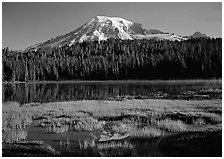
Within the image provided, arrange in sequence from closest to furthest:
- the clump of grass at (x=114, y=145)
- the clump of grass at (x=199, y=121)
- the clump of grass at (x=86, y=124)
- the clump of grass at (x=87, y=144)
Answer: the clump of grass at (x=114, y=145)
the clump of grass at (x=87, y=144)
the clump of grass at (x=86, y=124)
the clump of grass at (x=199, y=121)

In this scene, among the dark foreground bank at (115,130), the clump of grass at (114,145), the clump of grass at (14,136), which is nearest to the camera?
the dark foreground bank at (115,130)

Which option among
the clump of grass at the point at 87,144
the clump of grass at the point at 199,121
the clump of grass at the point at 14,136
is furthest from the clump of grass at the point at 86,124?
the clump of grass at the point at 199,121

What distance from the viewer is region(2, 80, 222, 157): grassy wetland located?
385 inches

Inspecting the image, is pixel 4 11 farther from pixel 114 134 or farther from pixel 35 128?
pixel 114 134

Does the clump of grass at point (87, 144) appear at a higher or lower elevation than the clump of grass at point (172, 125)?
lower

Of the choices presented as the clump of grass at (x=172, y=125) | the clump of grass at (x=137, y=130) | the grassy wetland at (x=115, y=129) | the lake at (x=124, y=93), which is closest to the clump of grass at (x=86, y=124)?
the grassy wetland at (x=115, y=129)

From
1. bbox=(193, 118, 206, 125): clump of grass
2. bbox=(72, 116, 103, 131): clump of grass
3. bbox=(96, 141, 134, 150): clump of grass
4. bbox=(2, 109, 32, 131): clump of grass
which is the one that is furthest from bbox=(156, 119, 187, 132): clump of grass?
bbox=(2, 109, 32, 131): clump of grass

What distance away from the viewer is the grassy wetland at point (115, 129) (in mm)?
9773

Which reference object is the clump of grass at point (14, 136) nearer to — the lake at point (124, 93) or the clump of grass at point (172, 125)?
the clump of grass at point (172, 125)

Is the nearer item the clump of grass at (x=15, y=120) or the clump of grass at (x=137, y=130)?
the clump of grass at (x=137, y=130)

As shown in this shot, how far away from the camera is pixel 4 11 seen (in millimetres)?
10305

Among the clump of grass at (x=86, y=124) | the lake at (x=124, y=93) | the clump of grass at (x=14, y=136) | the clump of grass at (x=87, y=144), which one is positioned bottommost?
the clump of grass at (x=87, y=144)

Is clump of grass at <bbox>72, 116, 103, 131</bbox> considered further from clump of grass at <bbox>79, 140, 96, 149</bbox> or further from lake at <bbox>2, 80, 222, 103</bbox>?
lake at <bbox>2, 80, 222, 103</bbox>

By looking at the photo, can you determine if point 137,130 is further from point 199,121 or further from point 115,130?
point 199,121
